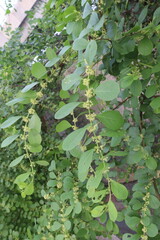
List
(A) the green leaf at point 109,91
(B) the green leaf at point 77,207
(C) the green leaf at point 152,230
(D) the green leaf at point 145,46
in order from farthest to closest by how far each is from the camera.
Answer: (B) the green leaf at point 77,207 → (C) the green leaf at point 152,230 → (D) the green leaf at point 145,46 → (A) the green leaf at point 109,91

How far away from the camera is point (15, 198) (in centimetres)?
140

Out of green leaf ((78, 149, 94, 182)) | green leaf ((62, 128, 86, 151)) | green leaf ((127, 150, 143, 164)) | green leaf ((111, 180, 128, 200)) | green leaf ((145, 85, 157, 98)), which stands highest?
green leaf ((62, 128, 86, 151))

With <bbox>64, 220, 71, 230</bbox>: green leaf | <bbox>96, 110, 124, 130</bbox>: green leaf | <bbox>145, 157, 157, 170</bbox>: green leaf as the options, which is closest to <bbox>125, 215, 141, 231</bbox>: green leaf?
<bbox>145, 157, 157, 170</bbox>: green leaf

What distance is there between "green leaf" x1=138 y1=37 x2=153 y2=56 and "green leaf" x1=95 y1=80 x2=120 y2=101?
0.16 meters

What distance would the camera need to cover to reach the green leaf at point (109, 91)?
43 centimetres

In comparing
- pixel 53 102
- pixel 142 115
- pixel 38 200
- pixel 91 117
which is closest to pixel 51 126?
pixel 53 102

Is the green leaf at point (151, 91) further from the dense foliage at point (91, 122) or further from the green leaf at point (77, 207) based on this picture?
the green leaf at point (77, 207)

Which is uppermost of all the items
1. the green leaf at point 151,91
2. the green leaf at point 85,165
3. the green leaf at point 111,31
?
the green leaf at point 111,31

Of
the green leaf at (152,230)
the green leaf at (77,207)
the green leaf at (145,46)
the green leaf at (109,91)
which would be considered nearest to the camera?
the green leaf at (109,91)

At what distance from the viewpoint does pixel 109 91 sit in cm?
44

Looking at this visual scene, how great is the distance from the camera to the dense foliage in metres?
0.52

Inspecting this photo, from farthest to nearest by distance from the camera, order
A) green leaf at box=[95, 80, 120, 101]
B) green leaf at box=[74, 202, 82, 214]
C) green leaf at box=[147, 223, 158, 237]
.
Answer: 1. green leaf at box=[74, 202, 82, 214]
2. green leaf at box=[147, 223, 158, 237]
3. green leaf at box=[95, 80, 120, 101]

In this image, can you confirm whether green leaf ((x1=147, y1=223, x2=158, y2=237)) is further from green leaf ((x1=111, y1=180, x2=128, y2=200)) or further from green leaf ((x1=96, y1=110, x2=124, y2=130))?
green leaf ((x1=96, y1=110, x2=124, y2=130))

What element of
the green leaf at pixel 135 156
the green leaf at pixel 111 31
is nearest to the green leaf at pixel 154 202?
the green leaf at pixel 135 156
